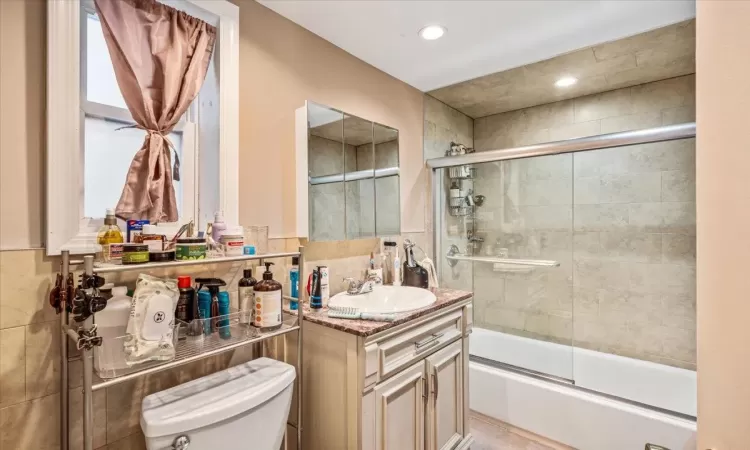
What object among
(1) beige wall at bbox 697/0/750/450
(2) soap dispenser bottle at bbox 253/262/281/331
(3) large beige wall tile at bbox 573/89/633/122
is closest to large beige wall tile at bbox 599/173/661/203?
(3) large beige wall tile at bbox 573/89/633/122

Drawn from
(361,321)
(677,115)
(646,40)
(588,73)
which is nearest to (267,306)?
(361,321)

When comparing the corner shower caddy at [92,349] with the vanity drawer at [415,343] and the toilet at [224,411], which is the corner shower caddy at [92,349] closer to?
the toilet at [224,411]

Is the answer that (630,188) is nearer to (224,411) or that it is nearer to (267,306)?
(267,306)

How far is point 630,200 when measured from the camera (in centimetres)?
251

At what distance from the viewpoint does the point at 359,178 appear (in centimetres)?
198

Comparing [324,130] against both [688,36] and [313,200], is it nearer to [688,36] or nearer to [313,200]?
[313,200]

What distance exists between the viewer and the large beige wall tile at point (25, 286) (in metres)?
0.93

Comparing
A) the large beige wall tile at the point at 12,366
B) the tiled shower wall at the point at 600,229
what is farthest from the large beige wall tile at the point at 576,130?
the large beige wall tile at the point at 12,366

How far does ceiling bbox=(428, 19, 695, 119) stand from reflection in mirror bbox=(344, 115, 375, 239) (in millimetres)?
906

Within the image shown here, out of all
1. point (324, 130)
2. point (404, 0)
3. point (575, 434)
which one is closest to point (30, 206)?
point (324, 130)

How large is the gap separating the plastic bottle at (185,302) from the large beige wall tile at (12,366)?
0.39 meters

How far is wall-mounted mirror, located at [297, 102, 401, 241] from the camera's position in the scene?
5.43 ft

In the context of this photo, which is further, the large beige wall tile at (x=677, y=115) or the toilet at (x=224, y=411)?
the large beige wall tile at (x=677, y=115)

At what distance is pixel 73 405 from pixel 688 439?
8.30 feet
